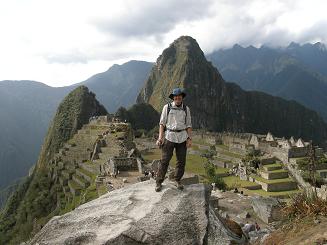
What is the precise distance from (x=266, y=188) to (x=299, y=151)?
14.0 m

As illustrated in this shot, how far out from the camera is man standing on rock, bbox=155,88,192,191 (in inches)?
344

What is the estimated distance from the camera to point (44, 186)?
58.5 metres

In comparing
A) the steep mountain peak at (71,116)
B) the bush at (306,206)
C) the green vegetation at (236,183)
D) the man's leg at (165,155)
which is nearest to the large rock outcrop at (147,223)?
the man's leg at (165,155)

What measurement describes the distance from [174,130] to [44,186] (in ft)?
173

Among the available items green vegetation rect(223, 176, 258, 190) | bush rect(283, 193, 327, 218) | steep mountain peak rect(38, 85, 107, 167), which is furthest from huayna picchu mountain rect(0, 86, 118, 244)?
steep mountain peak rect(38, 85, 107, 167)

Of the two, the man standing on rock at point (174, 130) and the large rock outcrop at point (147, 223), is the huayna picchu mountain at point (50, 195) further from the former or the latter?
the large rock outcrop at point (147, 223)

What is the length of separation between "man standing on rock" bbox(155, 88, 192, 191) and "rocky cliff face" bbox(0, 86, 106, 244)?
32072mm

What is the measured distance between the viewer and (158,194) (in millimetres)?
8609

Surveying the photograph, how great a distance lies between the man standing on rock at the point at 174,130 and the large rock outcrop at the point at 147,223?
373 millimetres

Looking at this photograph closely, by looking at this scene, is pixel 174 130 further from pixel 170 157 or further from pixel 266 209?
pixel 266 209

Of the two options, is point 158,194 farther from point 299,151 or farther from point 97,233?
point 299,151

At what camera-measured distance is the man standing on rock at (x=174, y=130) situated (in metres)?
8.73

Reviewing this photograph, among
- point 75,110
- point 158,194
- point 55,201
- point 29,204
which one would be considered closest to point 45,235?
point 158,194

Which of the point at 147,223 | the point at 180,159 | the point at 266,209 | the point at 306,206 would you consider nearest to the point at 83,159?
the point at 266,209
